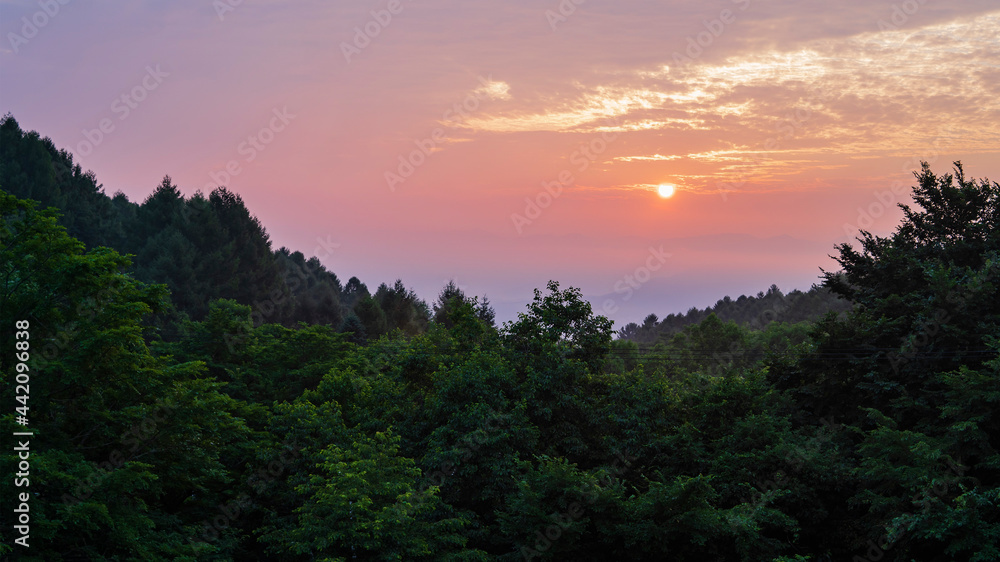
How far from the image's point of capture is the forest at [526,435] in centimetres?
1898

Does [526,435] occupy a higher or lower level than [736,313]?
lower

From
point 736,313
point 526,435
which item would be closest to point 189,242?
point 526,435

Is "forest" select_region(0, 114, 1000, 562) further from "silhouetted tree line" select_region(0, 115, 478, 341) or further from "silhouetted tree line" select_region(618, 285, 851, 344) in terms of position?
"silhouetted tree line" select_region(618, 285, 851, 344)

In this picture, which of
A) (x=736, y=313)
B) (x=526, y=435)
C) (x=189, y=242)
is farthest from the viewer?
(x=736, y=313)

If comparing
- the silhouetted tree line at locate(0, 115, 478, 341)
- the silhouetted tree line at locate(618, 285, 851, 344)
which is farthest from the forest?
the silhouetted tree line at locate(618, 285, 851, 344)

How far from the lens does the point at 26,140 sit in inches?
2717

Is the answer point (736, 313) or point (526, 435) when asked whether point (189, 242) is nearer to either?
point (526, 435)

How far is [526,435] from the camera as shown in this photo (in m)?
25.1

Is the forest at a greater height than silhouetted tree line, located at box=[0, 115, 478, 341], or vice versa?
silhouetted tree line, located at box=[0, 115, 478, 341]

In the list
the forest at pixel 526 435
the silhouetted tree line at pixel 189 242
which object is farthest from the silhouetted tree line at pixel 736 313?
the forest at pixel 526 435

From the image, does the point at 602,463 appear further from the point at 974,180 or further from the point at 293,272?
the point at 293,272

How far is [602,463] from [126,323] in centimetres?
1741

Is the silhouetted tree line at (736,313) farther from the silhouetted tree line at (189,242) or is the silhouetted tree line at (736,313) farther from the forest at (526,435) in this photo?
the forest at (526,435)

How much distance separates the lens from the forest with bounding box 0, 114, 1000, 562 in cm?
1898
